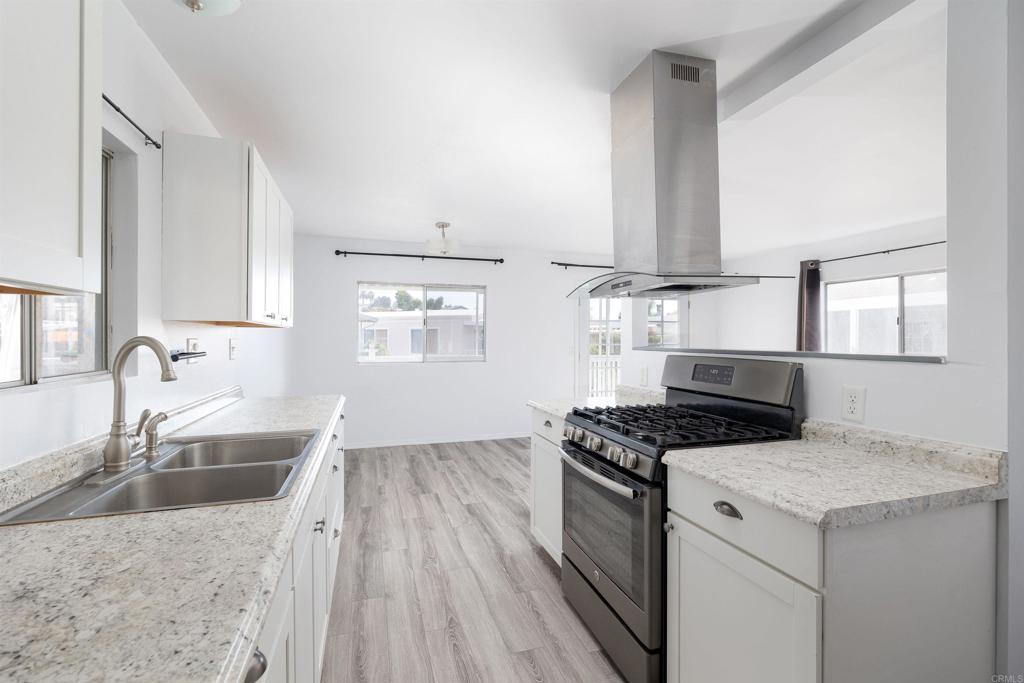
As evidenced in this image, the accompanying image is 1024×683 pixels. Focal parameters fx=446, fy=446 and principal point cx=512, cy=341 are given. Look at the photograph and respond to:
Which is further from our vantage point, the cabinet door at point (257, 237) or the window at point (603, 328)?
the window at point (603, 328)

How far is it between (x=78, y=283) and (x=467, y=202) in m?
3.20

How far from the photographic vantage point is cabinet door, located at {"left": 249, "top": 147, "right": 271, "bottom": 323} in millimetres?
2023

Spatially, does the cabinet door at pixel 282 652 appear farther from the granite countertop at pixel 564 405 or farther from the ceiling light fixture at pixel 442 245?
the ceiling light fixture at pixel 442 245

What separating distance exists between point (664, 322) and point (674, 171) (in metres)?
4.87

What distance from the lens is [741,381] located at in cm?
188

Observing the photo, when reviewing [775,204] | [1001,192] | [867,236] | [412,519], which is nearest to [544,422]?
[412,519]

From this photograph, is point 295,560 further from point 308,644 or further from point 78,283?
point 78,283

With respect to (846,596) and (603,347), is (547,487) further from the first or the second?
(603,347)

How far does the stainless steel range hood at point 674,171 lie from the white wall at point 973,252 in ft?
2.18

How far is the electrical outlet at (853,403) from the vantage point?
1498mm

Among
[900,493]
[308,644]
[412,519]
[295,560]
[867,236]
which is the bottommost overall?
[412,519]

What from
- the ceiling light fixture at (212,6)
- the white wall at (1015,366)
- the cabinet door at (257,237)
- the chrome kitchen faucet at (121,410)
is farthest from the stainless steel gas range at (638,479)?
the ceiling light fixture at (212,6)

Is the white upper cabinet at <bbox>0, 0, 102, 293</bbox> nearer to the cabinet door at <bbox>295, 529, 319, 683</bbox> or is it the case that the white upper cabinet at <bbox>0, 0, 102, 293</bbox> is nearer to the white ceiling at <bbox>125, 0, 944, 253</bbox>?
the cabinet door at <bbox>295, 529, 319, 683</bbox>

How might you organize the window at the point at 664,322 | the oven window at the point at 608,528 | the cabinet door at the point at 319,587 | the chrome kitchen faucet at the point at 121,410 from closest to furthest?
the chrome kitchen faucet at the point at 121,410, the cabinet door at the point at 319,587, the oven window at the point at 608,528, the window at the point at 664,322
